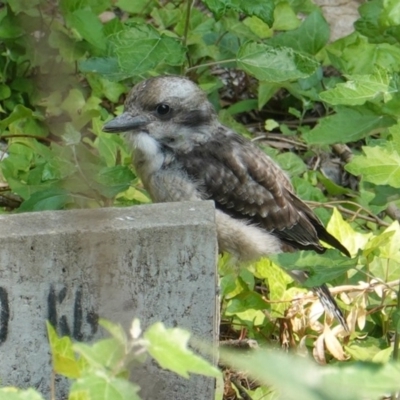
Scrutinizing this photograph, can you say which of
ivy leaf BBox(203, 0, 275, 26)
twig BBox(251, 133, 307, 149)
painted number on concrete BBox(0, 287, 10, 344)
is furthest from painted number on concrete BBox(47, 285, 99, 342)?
twig BBox(251, 133, 307, 149)

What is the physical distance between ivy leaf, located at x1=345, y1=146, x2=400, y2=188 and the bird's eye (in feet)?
4.76

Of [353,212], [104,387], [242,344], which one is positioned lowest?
[242,344]

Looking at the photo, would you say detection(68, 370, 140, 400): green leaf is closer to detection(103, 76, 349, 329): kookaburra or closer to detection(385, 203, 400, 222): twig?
detection(103, 76, 349, 329): kookaburra

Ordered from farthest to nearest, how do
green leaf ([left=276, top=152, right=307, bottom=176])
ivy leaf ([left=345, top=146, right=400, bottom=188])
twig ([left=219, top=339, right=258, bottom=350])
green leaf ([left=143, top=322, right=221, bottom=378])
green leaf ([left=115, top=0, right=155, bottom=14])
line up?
green leaf ([left=115, top=0, right=155, bottom=14]) < green leaf ([left=276, top=152, right=307, bottom=176]) < twig ([left=219, top=339, right=258, bottom=350]) < ivy leaf ([left=345, top=146, right=400, bottom=188]) < green leaf ([left=143, top=322, right=221, bottom=378])

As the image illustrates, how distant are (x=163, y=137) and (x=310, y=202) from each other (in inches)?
37.7

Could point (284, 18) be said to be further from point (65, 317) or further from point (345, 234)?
point (65, 317)

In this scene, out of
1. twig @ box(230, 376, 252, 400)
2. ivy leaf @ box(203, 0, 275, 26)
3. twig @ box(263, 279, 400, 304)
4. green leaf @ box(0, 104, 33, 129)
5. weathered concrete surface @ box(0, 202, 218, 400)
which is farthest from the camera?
green leaf @ box(0, 104, 33, 129)

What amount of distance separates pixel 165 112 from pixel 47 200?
77cm

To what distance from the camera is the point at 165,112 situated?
14.6ft

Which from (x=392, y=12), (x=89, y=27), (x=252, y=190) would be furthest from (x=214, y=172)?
(x=89, y=27)

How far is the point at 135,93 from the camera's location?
4422 mm

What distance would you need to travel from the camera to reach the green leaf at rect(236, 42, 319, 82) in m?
4.27

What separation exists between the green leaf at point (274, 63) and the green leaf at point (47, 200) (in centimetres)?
96

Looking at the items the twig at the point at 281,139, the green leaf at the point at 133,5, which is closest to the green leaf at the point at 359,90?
the green leaf at the point at 133,5
